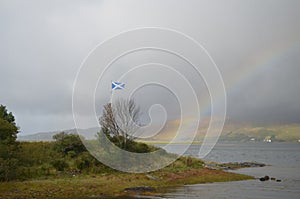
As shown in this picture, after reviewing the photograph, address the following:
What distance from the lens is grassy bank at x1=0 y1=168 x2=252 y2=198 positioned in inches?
1107

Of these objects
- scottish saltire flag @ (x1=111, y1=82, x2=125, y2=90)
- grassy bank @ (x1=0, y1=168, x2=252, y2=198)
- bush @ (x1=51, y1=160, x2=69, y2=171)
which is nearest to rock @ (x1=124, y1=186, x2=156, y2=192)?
grassy bank @ (x1=0, y1=168, x2=252, y2=198)

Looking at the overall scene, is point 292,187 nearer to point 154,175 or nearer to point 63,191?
point 154,175

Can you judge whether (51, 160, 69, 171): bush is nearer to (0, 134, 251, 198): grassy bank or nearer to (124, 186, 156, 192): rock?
(0, 134, 251, 198): grassy bank

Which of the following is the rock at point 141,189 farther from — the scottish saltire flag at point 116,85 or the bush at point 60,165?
the scottish saltire flag at point 116,85

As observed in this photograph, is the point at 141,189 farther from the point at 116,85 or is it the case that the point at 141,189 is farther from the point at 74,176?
the point at 116,85

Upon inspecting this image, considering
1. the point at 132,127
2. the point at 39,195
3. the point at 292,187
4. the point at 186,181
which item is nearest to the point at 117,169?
the point at 132,127

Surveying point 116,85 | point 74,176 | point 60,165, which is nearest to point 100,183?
point 74,176

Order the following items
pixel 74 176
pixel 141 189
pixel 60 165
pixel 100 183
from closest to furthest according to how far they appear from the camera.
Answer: pixel 141 189 < pixel 100 183 < pixel 74 176 < pixel 60 165

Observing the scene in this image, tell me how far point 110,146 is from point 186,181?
13182 mm

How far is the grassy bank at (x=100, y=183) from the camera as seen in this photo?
2811 cm

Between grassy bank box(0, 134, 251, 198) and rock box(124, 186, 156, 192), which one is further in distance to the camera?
rock box(124, 186, 156, 192)

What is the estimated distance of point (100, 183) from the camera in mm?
33781

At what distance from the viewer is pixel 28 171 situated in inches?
1431

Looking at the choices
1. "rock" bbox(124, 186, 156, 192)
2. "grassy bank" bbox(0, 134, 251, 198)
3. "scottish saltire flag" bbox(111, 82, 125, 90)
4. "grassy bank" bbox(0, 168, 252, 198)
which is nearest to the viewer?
"grassy bank" bbox(0, 168, 252, 198)
